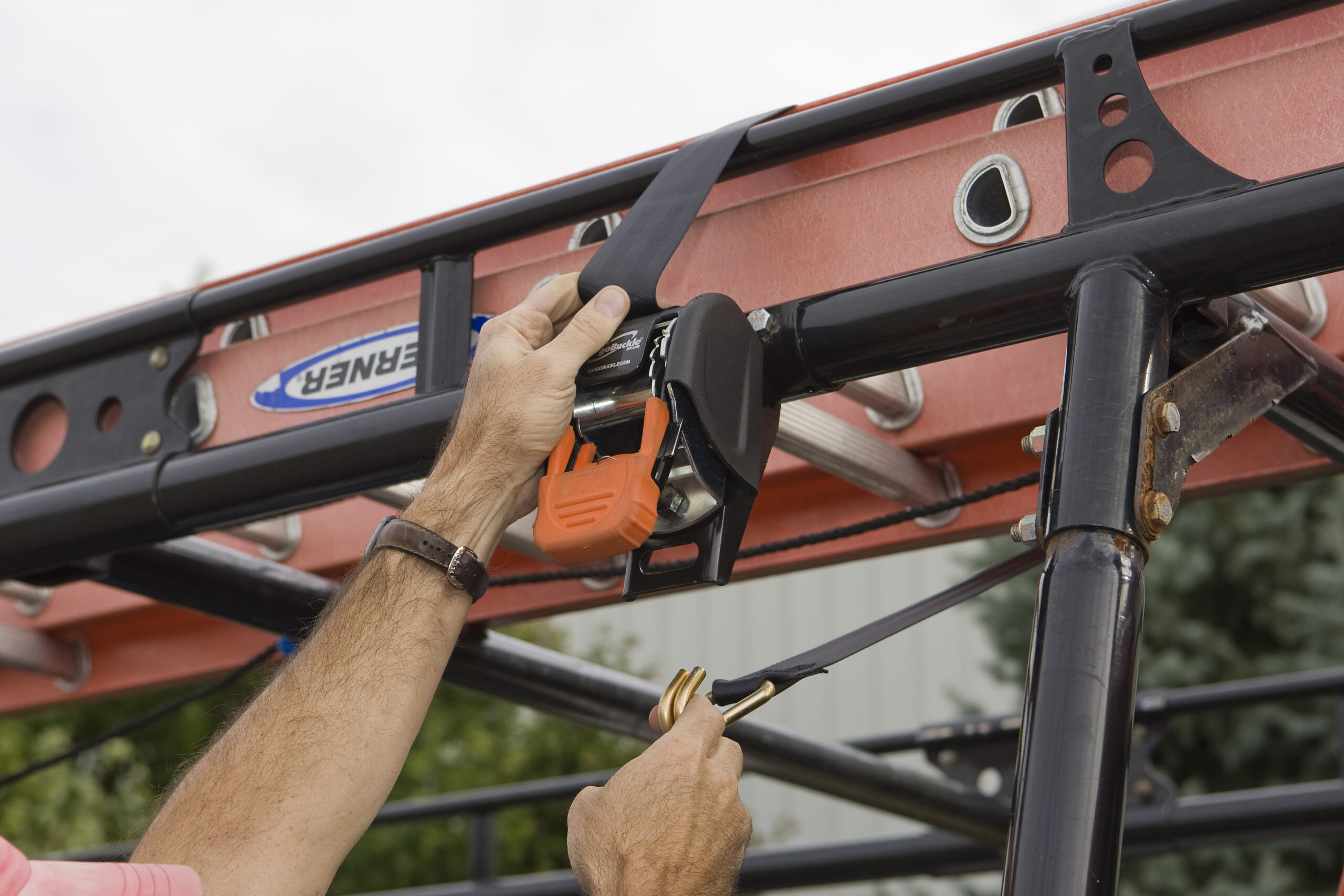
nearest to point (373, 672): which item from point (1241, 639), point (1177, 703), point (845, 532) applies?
point (845, 532)

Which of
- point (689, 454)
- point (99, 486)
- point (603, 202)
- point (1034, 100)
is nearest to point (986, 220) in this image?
point (1034, 100)

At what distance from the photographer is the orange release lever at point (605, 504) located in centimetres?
127

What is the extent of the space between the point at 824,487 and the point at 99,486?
3.65 ft

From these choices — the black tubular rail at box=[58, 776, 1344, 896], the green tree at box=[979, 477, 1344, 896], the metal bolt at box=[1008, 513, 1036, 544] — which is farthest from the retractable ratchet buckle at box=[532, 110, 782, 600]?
the green tree at box=[979, 477, 1344, 896]

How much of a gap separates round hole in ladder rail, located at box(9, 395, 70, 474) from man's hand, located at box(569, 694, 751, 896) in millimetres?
1297

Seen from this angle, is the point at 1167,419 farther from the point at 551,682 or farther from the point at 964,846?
the point at 964,846

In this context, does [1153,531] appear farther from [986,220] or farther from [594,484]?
[986,220]

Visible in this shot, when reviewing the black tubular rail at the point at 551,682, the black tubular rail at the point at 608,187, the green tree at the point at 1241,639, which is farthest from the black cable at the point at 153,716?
the green tree at the point at 1241,639

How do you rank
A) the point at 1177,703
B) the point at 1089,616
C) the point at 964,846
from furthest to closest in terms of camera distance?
the point at 964,846
the point at 1177,703
the point at 1089,616

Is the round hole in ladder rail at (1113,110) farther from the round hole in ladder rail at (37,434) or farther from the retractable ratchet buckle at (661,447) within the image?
the round hole in ladder rail at (37,434)

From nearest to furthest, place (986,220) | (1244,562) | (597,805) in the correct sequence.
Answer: (597,805) < (986,220) < (1244,562)

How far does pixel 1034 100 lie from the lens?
173 cm

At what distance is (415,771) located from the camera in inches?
416

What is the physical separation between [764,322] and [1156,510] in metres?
0.48
